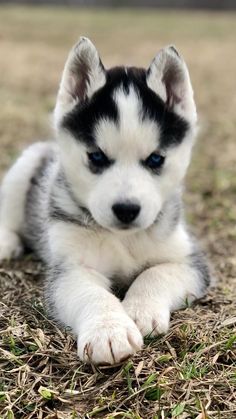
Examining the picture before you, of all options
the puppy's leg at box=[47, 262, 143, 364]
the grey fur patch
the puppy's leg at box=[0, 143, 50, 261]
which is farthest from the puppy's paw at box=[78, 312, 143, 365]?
the puppy's leg at box=[0, 143, 50, 261]

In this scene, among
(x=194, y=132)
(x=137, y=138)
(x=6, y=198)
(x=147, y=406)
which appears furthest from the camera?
(x=6, y=198)

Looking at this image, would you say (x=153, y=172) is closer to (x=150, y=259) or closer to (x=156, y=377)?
(x=150, y=259)

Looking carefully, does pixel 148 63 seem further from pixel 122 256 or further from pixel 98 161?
pixel 98 161

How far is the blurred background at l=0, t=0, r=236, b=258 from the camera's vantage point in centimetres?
717

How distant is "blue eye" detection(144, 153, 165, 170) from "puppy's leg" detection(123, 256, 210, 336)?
2.14 feet

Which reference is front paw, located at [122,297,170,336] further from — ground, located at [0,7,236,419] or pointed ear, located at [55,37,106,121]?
pointed ear, located at [55,37,106,121]

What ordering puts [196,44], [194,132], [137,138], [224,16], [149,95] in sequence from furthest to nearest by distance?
[224,16] < [196,44] < [194,132] < [149,95] < [137,138]

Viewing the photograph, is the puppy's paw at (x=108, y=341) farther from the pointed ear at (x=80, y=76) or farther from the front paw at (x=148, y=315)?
the pointed ear at (x=80, y=76)

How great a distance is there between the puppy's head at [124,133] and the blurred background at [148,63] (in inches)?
23.3

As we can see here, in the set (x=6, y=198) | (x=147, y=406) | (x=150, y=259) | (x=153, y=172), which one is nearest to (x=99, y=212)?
(x=153, y=172)

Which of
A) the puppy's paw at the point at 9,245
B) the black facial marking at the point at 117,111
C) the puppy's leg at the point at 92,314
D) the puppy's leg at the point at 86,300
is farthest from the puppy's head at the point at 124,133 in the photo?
the puppy's paw at the point at 9,245

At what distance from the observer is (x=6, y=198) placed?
539 centimetres

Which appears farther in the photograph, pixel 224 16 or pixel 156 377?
pixel 224 16

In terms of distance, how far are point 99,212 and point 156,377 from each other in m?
0.93
